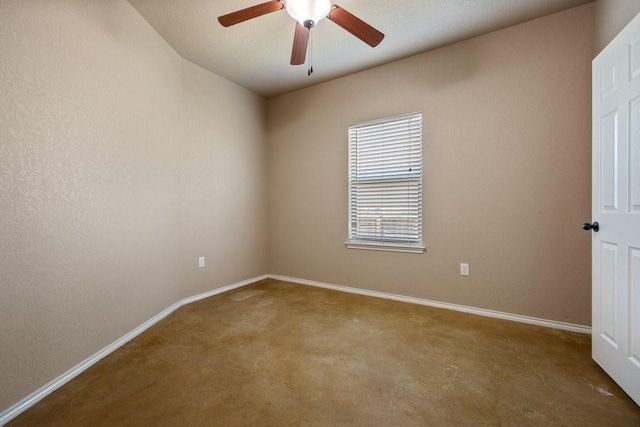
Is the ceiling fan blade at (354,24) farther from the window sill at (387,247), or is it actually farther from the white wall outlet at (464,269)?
the white wall outlet at (464,269)

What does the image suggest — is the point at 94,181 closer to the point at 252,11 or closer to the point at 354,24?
the point at 252,11

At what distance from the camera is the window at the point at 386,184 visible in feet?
9.87

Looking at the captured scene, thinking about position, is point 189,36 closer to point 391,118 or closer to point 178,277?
point 391,118

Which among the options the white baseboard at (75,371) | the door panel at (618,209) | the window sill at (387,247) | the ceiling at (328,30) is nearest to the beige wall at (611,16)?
the ceiling at (328,30)

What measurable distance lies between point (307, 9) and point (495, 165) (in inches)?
81.2

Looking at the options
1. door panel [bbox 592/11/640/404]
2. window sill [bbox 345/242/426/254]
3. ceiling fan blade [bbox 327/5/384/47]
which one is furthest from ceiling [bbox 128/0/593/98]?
window sill [bbox 345/242/426/254]

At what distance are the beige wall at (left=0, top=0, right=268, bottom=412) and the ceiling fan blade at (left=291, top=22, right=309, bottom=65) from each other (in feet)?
4.47

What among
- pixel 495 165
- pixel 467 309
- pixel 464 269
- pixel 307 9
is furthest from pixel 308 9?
pixel 467 309

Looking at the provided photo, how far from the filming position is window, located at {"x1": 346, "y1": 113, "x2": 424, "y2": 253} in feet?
9.87

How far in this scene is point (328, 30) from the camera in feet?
A: 8.23

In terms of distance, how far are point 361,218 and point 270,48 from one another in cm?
206

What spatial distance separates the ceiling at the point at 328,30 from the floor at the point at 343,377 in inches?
103

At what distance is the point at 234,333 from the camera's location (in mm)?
2307

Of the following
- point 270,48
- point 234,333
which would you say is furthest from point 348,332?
point 270,48
